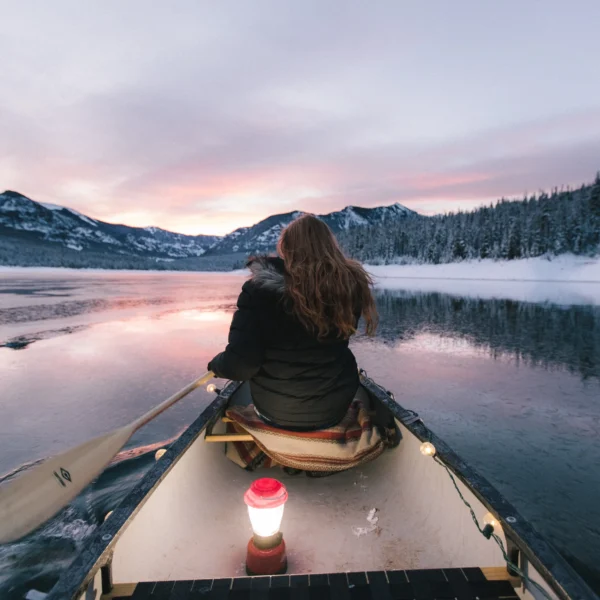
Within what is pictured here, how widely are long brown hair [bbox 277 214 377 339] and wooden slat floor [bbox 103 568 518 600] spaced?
141 centimetres

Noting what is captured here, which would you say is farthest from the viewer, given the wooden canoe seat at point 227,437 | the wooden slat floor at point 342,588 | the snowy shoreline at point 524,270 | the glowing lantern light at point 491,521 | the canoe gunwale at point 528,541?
the snowy shoreline at point 524,270

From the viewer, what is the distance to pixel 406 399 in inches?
302

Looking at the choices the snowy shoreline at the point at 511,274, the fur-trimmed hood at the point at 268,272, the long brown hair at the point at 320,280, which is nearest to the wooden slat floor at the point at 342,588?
the long brown hair at the point at 320,280

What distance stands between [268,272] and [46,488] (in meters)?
2.43

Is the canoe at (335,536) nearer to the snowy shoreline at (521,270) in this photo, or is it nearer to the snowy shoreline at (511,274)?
the snowy shoreline at (511,274)

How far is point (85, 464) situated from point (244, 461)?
4.39 ft

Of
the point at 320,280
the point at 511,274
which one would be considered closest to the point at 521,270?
the point at 511,274

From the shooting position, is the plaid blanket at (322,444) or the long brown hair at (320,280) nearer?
the long brown hair at (320,280)

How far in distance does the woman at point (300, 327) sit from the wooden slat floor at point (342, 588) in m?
1.14

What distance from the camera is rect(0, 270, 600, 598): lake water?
13.5ft

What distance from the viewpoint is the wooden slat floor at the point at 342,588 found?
74.9 inches

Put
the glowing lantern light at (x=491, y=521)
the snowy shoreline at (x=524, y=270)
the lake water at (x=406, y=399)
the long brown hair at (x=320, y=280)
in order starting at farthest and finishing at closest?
the snowy shoreline at (x=524, y=270) < the lake water at (x=406, y=399) < the long brown hair at (x=320, y=280) < the glowing lantern light at (x=491, y=521)

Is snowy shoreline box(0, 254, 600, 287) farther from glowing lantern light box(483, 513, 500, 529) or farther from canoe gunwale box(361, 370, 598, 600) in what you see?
glowing lantern light box(483, 513, 500, 529)

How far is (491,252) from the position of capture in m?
65.6
